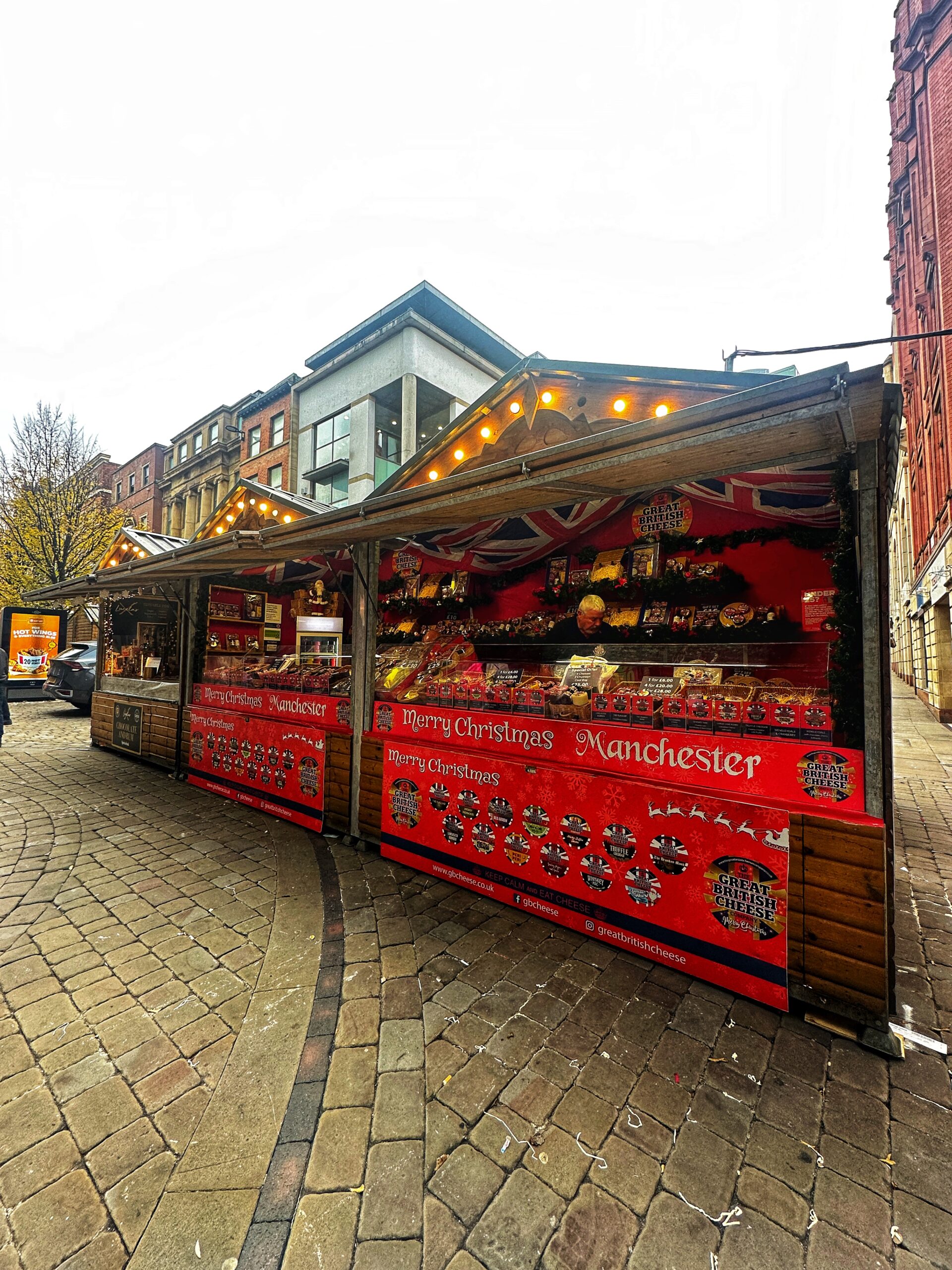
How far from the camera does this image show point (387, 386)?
16828 millimetres

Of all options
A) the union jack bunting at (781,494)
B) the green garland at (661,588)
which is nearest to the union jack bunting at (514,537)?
the green garland at (661,588)

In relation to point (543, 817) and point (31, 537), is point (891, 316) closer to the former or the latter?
point (543, 817)

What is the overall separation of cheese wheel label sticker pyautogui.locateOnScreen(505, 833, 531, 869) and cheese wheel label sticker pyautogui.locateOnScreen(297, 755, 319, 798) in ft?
7.71

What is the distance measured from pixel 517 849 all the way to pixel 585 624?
7.31 ft

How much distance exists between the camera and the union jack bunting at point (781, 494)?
3.40 m

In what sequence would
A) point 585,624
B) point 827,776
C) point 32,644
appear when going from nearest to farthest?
point 827,776
point 585,624
point 32,644

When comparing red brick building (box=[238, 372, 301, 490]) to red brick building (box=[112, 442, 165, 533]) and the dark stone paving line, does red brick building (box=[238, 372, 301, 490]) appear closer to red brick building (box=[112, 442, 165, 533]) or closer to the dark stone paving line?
red brick building (box=[112, 442, 165, 533])

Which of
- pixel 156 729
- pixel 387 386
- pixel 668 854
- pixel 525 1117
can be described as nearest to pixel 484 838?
pixel 668 854

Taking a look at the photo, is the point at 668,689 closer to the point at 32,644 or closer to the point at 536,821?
the point at 536,821

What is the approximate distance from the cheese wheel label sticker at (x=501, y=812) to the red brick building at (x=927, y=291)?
1474 centimetres

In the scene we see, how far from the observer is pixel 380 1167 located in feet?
5.82

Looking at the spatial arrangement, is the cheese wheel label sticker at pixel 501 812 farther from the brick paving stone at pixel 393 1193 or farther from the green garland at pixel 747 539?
the green garland at pixel 747 539

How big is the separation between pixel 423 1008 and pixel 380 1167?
802mm

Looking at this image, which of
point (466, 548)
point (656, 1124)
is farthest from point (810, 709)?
point (466, 548)
